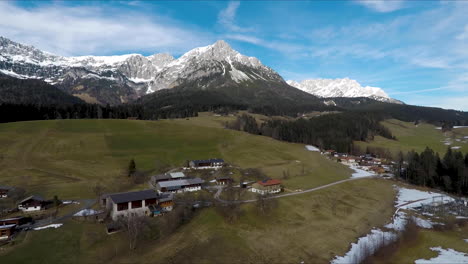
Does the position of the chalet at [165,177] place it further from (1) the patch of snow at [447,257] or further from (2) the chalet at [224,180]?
(1) the patch of snow at [447,257]

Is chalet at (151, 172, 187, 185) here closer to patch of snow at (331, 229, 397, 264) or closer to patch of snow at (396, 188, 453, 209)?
patch of snow at (331, 229, 397, 264)

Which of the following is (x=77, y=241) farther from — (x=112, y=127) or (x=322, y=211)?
(x=112, y=127)

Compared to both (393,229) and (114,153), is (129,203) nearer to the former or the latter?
(114,153)

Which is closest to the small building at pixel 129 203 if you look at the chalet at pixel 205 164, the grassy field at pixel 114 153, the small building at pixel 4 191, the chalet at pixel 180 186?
the chalet at pixel 180 186

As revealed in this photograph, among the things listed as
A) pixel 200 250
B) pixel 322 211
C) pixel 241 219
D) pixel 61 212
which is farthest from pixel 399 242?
pixel 61 212

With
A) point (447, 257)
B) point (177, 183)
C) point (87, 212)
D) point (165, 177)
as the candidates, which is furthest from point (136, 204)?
point (447, 257)

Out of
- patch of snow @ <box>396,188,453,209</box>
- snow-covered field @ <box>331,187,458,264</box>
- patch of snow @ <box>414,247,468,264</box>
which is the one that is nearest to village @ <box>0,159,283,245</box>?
snow-covered field @ <box>331,187,458,264</box>

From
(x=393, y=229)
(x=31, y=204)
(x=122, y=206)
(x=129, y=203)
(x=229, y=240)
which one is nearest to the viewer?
(x=229, y=240)
